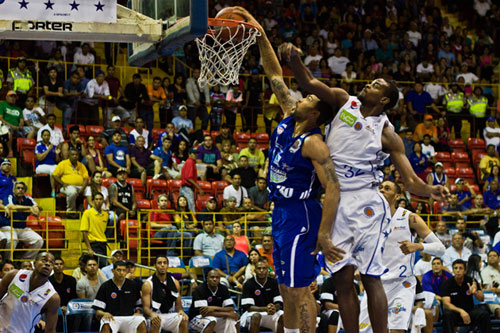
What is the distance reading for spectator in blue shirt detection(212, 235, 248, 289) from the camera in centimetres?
1582

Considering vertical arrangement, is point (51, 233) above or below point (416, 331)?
above

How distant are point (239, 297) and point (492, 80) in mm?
14418

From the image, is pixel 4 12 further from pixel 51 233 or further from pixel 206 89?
pixel 206 89

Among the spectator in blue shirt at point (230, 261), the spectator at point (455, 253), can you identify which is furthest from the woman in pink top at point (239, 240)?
the spectator at point (455, 253)

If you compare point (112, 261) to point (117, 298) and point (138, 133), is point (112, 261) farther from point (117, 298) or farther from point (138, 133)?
point (138, 133)

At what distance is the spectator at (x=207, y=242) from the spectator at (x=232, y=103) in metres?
5.75

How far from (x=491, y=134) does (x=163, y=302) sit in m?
12.8

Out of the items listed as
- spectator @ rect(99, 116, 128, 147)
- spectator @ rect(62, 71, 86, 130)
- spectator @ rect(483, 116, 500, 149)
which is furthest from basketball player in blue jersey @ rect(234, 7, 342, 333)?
spectator @ rect(483, 116, 500, 149)

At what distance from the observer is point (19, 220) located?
599 inches

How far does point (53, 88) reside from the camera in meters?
19.6

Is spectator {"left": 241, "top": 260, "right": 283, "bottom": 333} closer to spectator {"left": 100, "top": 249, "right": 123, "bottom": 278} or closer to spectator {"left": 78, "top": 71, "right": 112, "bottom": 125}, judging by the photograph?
spectator {"left": 100, "top": 249, "right": 123, "bottom": 278}

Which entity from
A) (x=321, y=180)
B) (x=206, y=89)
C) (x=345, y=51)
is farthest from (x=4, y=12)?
(x=345, y=51)

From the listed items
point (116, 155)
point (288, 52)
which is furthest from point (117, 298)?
point (288, 52)

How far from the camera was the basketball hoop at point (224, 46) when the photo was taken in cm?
867
